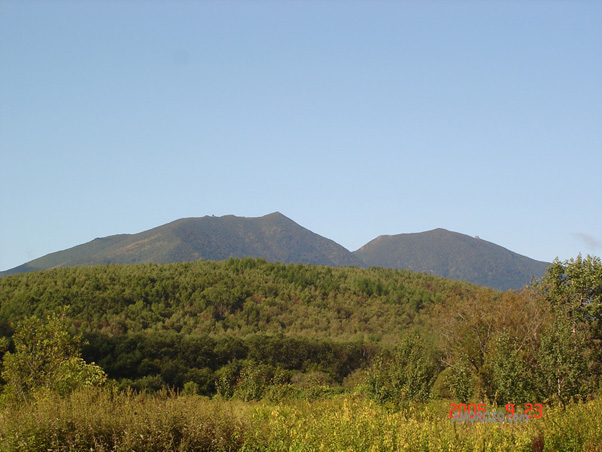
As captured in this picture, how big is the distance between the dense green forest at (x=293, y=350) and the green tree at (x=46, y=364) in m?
0.07

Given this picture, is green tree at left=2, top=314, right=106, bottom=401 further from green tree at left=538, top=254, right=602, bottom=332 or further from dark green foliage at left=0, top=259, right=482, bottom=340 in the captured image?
dark green foliage at left=0, top=259, right=482, bottom=340

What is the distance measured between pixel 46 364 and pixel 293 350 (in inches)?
1358

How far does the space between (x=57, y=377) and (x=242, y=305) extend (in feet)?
182

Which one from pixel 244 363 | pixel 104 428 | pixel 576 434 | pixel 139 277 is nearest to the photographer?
pixel 104 428

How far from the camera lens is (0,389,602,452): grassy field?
9914 millimetres

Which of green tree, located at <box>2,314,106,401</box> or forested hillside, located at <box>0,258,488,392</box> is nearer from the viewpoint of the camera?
green tree, located at <box>2,314,106,401</box>

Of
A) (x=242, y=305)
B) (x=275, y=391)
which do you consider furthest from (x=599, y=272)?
(x=242, y=305)

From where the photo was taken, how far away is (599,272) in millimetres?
33031

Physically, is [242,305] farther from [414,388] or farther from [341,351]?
[414,388]

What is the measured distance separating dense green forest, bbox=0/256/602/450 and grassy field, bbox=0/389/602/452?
0.16ft

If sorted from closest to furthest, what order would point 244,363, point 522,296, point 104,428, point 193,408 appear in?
point 104,428
point 193,408
point 522,296
point 244,363

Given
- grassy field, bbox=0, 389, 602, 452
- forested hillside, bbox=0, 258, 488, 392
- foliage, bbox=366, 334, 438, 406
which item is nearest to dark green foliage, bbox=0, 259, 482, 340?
forested hillside, bbox=0, 258, 488, 392

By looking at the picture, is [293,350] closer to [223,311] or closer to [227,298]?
[223,311]

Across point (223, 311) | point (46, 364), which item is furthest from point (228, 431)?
point (223, 311)
